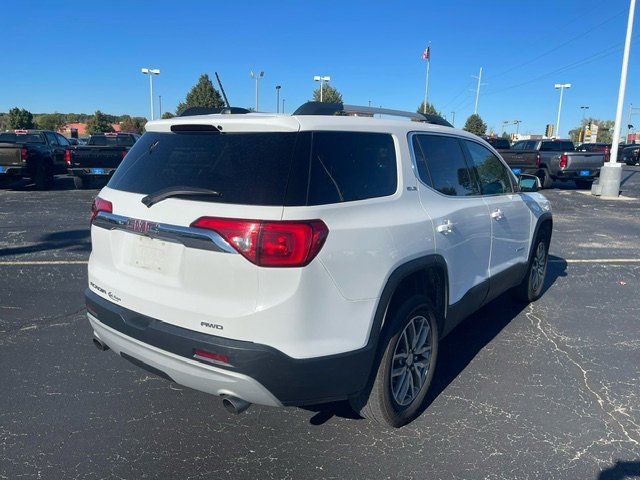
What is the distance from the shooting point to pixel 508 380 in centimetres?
368

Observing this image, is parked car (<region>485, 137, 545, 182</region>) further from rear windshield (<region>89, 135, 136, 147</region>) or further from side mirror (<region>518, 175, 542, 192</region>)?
side mirror (<region>518, 175, 542, 192</region>)

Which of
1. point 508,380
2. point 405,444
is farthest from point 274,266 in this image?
point 508,380

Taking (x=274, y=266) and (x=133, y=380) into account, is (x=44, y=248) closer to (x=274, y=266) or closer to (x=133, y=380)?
(x=133, y=380)

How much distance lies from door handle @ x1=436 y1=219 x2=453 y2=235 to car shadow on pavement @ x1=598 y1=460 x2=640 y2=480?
61.8 inches

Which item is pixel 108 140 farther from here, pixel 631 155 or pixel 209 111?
pixel 631 155

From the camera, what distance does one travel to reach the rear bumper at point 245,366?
90.7 inches

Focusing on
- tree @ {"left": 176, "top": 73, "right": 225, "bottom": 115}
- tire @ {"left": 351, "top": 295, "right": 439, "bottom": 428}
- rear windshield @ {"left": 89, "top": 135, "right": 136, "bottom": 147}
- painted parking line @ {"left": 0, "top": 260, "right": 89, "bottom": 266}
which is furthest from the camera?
tree @ {"left": 176, "top": 73, "right": 225, "bottom": 115}

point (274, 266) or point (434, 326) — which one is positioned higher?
point (274, 266)

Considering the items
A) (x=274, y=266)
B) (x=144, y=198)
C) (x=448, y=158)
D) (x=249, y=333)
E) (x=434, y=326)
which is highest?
(x=448, y=158)

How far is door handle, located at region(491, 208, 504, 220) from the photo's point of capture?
403 cm

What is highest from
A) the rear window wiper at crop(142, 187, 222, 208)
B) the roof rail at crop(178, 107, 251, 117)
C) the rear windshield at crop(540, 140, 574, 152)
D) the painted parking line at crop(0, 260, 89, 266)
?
the roof rail at crop(178, 107, 251, 117)

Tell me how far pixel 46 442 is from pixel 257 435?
1178 mm

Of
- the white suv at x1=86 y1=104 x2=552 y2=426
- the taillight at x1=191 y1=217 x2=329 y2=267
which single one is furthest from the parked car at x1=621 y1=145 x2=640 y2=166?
the taillight at x1=191 y1=217 x2=329 y2=267

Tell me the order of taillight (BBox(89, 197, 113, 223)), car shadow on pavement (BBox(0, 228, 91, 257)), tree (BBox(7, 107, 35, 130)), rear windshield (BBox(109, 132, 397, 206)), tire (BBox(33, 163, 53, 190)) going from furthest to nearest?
tree (BBox(7, 107, 35, 130)) < tire (BBox(33, 163, 53, 190)) < car shadow on pavement (BBox(0, 228, 91, 257)) < taillight (BBox(89, 197, 113, 223)) < rear windshield (BBox(109, 132, 397, 206))
